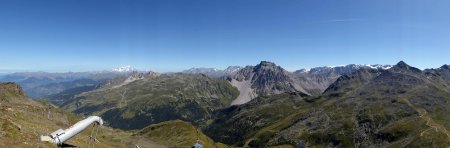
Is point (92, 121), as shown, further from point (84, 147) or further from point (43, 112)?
point (43, 112)

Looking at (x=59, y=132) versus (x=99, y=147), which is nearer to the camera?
(x=59, y=132)

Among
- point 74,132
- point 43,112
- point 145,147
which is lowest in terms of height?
point 145,147

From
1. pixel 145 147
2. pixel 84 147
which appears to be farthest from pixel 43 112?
pixel 84 147

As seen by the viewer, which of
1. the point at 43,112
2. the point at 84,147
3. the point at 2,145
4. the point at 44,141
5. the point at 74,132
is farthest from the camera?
the point at 43,112

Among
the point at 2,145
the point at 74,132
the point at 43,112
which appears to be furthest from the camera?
the point at 43,112

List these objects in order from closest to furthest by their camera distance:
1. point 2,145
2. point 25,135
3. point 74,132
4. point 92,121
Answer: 1. point 2,145
2. point 25,135
3. point 74,132
4. point 92,121

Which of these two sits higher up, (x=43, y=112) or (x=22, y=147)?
(x=22, y=147)

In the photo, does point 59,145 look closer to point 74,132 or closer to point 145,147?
point 74,132

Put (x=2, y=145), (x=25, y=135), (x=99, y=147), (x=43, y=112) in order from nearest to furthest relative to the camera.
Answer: (x=2, y=145) < (x=25, y=135) < (x=99, y=147) < (x=43, y=112)

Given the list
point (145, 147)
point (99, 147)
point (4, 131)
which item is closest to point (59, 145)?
point (4, 131)
